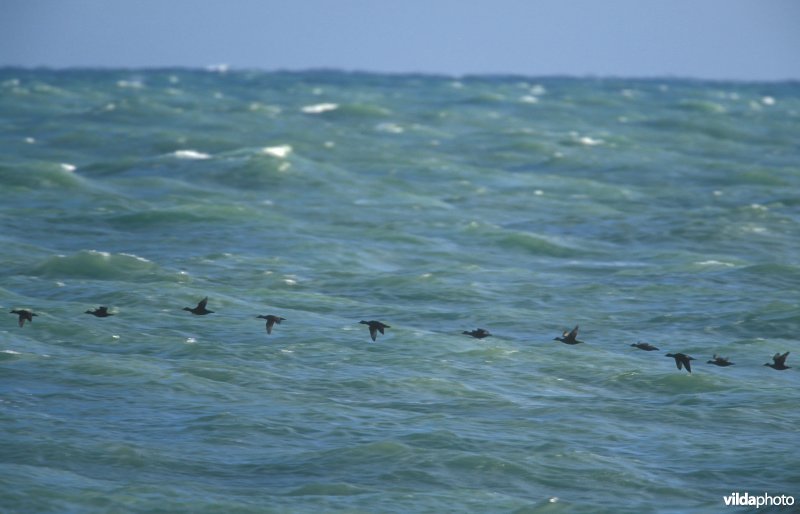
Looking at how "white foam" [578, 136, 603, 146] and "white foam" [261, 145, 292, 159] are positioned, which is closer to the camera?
"white foam" [261, 145, 292, 159]

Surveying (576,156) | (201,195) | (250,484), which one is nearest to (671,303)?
(250,484)

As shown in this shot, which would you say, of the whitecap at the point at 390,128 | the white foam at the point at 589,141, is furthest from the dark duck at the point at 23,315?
the whitecap at the point at 390,128

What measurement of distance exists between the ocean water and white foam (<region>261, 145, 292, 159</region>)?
0.26 meters

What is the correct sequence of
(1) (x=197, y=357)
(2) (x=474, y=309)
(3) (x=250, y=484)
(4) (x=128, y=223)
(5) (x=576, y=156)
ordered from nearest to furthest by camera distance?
(3) (x=250, y=484)
(1) (x=197, y=357)
(2) (x=474, y=309)
(4) (x=128, y=223)
(5) (x=576, y=156)

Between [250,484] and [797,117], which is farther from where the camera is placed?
[797,117]

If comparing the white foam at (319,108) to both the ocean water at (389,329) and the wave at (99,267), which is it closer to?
the ocean water at (389,329)

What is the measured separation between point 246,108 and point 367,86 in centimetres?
4761

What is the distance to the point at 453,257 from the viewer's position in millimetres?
36312

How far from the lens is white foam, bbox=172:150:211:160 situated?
5346cm

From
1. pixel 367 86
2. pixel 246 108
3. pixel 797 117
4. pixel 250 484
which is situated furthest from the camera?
pixel 367 86

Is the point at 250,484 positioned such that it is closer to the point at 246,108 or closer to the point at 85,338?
the point at 85,338
